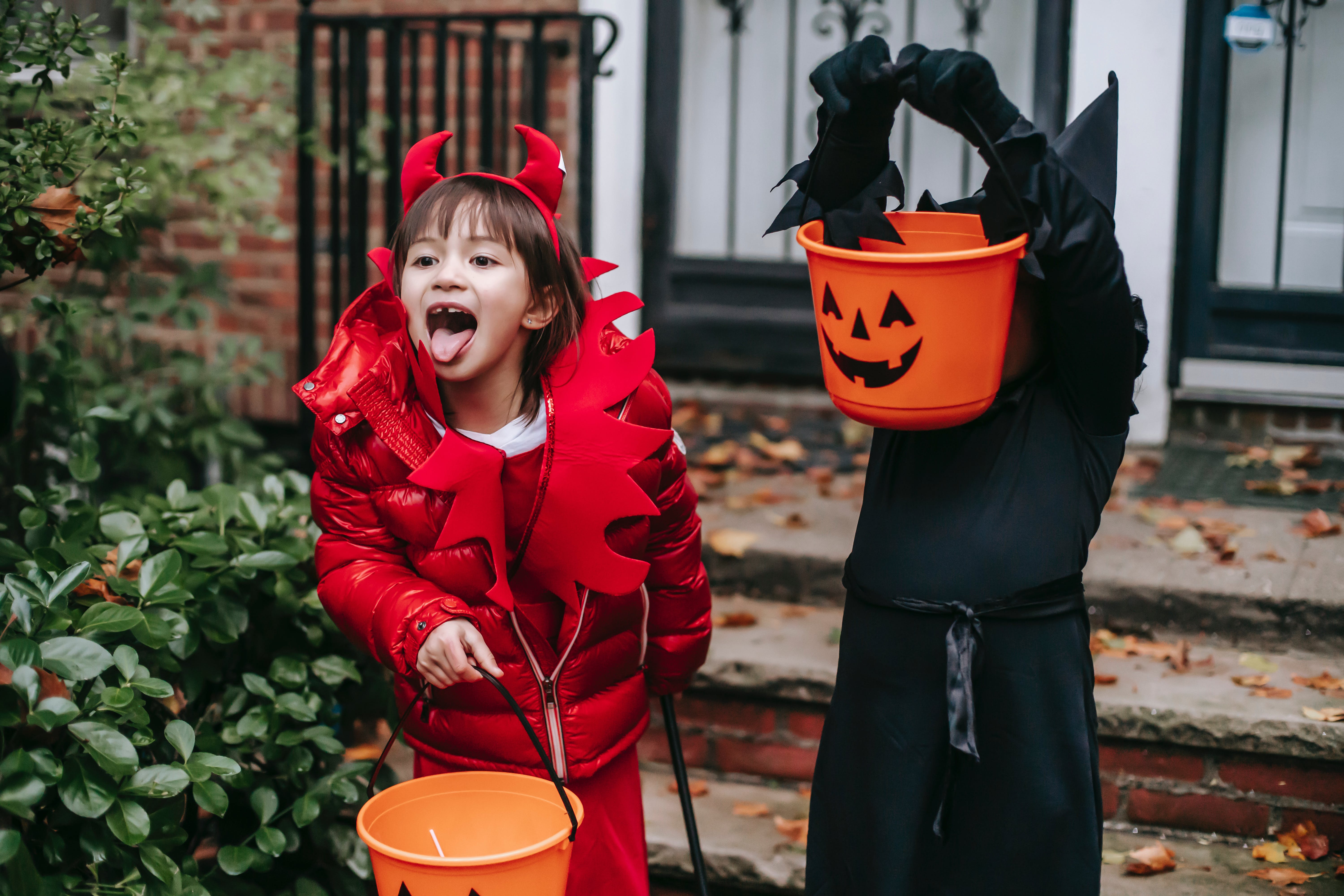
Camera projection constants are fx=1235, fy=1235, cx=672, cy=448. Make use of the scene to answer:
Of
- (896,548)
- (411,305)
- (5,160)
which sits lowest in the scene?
(896,548)

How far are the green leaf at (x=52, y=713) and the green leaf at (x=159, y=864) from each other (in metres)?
0.31

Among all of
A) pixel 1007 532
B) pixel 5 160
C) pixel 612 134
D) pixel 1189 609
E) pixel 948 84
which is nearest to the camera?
pixel 948 84

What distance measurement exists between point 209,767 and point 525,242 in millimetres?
1008

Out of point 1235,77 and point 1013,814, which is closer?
point 1013,814

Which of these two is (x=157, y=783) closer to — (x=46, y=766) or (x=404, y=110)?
(x=46, y=766)

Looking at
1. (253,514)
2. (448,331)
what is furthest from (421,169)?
(253,514)

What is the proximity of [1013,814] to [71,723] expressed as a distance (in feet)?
4.71

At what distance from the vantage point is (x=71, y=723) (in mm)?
1869

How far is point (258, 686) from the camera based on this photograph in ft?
7.63

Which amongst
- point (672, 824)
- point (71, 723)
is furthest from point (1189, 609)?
point (71, 723)

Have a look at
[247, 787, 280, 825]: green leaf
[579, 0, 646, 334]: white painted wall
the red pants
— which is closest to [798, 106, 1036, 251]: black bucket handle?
the red pants

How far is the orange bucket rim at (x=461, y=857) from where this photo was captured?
5.10 ft

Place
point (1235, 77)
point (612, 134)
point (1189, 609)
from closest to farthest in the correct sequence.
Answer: point (1189, 609)
point (1235, 77)
point (612, 134)

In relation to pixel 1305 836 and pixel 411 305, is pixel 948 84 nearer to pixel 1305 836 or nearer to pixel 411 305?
pixel 411 305
